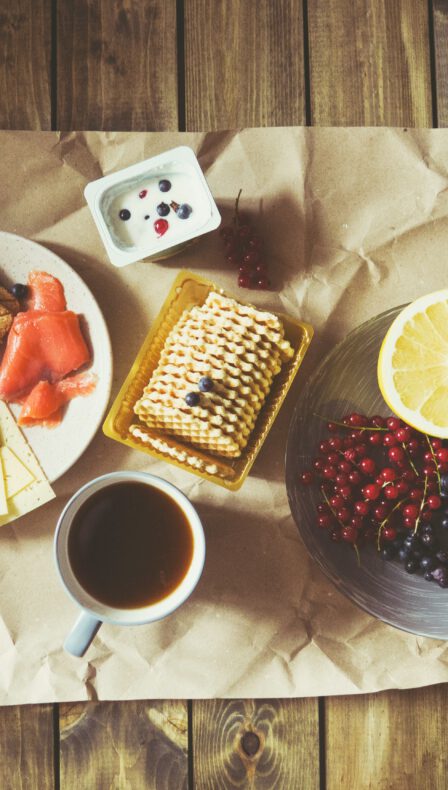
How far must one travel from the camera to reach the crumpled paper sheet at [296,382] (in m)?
1.52

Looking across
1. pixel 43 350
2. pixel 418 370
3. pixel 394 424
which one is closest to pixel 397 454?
pixel 394 424

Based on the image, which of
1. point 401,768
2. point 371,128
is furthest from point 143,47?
point 401,768

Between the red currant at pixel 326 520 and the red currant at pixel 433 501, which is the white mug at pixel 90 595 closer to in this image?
the red currant at pixel 326 520

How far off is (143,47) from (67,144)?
0.28 meters

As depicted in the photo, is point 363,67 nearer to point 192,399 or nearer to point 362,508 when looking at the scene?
point 192,399

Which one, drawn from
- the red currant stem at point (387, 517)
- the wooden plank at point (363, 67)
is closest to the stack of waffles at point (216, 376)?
the red currant stem at point (387, 517)

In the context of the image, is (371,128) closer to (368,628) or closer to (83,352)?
(83,352)

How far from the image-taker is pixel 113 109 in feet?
5.13

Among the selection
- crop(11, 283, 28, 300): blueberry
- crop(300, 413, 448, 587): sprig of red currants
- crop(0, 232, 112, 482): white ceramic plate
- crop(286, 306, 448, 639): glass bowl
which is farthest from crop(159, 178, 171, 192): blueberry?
crop(300, 413, 448, 587): sprig of red currants

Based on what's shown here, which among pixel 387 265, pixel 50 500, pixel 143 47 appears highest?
pixel 143 47

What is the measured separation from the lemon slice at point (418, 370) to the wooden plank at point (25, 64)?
89cm

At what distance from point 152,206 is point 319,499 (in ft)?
2.28

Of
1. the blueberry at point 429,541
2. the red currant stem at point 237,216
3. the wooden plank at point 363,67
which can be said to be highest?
the wooden plank at point 363,67

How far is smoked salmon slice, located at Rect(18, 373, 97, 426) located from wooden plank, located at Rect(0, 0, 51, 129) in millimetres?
567
